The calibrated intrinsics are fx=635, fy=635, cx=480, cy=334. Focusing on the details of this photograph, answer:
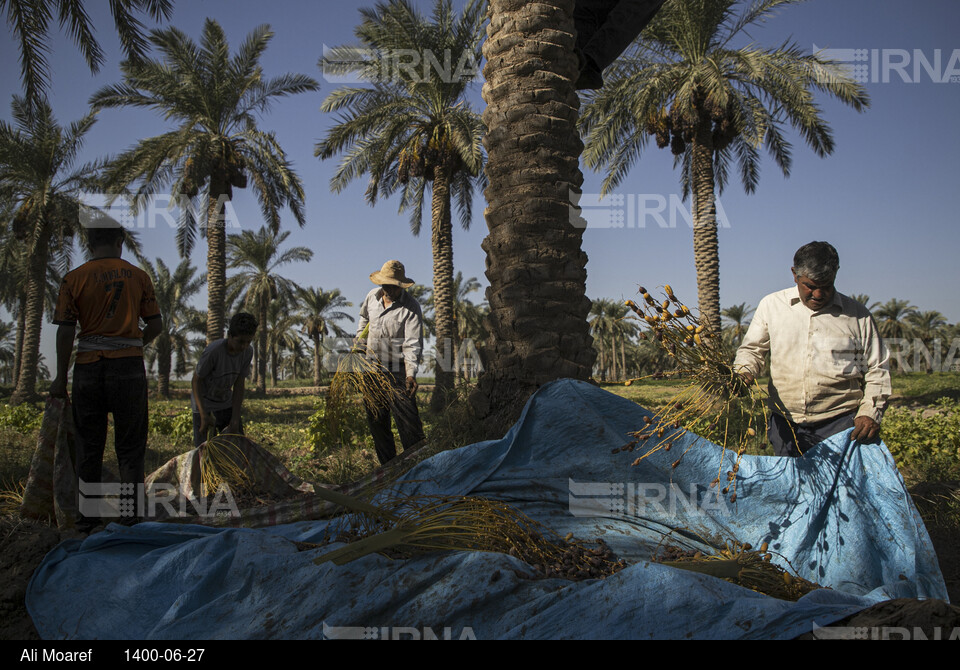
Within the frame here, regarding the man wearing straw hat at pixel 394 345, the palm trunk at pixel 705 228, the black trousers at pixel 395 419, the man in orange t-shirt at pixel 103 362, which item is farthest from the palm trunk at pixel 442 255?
the man in orange t-shirt at pixel 103 362

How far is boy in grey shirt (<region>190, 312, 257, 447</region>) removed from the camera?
5.29m

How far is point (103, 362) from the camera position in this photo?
409cm

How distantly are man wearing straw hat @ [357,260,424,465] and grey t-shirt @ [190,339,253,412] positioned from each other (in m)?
1.13

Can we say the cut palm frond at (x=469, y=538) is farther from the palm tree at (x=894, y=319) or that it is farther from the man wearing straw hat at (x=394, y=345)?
the palm tree at (x=894, y=319)

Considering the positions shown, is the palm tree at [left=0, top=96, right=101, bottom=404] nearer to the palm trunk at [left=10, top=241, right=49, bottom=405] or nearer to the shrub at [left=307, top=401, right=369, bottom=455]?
the palm trunk at [left=10, top=241, right=49, bottom=405]

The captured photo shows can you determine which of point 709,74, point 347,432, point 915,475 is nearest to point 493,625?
point 347,432

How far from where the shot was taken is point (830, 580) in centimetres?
332

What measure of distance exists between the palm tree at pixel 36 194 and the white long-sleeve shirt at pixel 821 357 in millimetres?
19599

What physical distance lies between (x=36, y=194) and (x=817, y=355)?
2231 centimetres

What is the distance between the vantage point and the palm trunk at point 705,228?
15445 millimetres

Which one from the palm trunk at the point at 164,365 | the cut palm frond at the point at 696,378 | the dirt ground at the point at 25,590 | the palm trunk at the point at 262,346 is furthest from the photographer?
the palm trunk at the point at 262,346

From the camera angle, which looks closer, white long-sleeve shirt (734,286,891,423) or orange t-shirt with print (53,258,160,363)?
white long-sleeve shirt (734,286,891,423)

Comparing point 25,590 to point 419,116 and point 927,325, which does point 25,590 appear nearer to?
point 419,116

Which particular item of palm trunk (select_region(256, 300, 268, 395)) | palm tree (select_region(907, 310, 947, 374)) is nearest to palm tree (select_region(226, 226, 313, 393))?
palm trunk (select_region(256, 300, 268, 395))
